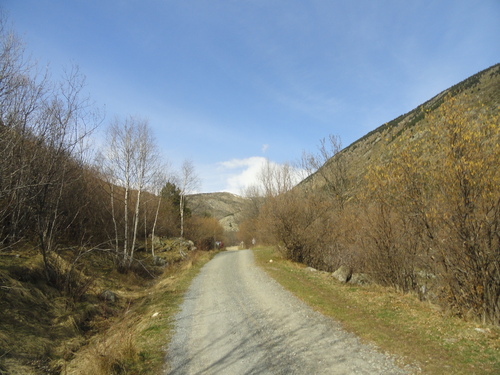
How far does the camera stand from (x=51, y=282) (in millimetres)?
9281

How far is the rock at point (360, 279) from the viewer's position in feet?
37.3

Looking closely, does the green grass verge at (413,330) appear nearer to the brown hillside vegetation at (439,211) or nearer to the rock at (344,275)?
the brown hillside vegetation at (439,211)

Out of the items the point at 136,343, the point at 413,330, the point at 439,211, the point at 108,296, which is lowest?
the point at 413,330

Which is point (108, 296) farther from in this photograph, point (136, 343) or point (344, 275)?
point (344, 275)

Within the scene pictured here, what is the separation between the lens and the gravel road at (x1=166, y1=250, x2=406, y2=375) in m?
4.61

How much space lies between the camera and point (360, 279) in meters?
11.6

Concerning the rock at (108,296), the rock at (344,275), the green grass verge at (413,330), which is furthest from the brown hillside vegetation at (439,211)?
the rock at (108,296)

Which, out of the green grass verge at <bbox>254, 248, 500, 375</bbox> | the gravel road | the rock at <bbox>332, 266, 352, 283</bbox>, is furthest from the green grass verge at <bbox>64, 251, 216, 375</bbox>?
the rock at <bbox>332, 266, 352, 283</bbox>

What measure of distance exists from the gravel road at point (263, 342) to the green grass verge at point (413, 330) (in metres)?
0.42

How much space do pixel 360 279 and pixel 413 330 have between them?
5.99 metres

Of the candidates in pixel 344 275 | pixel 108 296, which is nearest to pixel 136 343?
pixel 108 296

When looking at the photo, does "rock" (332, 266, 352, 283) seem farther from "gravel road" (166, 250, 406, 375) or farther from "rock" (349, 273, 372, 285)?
"gravel road" (166, 250, 406, 375)

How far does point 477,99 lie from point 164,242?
2712 cm

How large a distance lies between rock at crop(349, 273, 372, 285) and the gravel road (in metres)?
3.59
